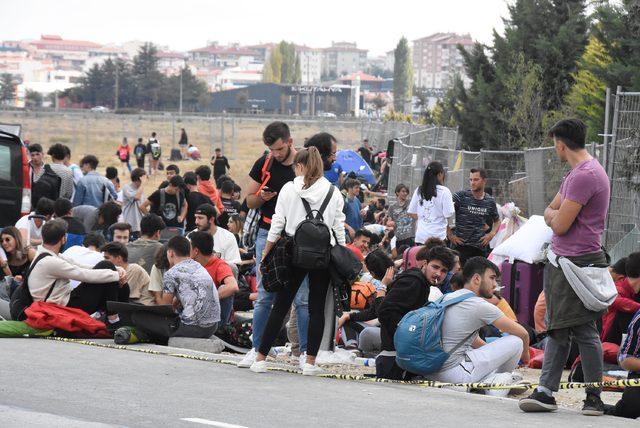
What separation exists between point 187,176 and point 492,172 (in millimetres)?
5712

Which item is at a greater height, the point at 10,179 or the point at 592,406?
the point at 10,179

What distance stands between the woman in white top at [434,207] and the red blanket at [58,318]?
475 cm

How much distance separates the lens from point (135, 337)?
11.0m

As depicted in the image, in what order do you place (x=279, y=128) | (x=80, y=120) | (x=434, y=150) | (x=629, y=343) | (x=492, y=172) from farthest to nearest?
(x=80, y=120) → (x=434, y=150) → (x=492, y=172) → (x=279, y=128) → (x=629, y=343)

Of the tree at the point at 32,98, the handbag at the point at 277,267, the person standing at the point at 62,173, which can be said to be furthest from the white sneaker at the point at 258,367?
the tree at the point at 32,98

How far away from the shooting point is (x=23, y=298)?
11211 mm

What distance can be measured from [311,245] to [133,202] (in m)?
9.02

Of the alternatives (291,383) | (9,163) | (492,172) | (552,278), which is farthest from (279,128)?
(492,172)

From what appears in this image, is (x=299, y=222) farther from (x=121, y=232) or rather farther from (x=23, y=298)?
(x=121, y=232)

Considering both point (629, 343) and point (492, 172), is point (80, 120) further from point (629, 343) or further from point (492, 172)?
point (629, 343)

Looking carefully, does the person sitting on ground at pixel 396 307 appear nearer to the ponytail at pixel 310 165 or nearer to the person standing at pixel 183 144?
the ponytail at pixel 310 165

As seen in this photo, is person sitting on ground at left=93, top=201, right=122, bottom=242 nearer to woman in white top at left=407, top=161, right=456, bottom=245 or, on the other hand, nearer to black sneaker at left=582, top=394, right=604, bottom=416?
woman in white top at left=407, top=161, right=456, bottom=245

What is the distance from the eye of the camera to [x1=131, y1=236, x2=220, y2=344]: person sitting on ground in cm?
1103

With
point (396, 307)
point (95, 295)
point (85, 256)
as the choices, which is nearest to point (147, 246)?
point (85, 256)
